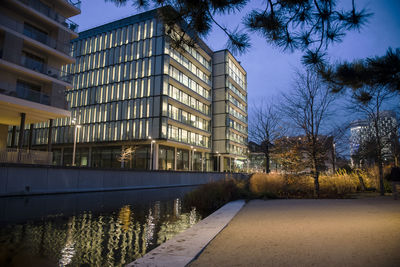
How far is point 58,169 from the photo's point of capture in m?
16.2

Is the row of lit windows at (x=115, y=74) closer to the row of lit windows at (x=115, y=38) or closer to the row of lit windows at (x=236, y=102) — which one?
the row of lit windows at (x=115, y=38)

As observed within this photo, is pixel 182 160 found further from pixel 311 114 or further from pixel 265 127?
pixel 311 114

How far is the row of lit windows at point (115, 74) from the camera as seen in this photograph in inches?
1625

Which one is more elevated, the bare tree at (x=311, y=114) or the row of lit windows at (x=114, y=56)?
the row of lit windows at (x=114, y=56)

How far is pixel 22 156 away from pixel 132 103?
2431 cm

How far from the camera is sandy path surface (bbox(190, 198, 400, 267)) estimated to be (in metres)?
3.26

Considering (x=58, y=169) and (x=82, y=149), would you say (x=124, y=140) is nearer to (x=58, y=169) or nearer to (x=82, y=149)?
(x=82, y=149)

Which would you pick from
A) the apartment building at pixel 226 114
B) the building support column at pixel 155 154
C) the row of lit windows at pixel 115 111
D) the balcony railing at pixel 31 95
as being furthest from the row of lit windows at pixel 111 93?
the apartment building at pixel 226 114

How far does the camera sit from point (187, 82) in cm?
4681

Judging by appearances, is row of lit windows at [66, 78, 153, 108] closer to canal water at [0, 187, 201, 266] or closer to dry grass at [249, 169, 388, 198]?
dry grass at [249, 169, 388, 198]

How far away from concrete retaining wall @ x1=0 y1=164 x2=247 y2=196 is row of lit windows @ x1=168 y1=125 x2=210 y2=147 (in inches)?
628

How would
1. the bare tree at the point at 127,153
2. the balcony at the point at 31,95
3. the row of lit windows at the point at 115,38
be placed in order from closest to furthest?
the balcony at the point at 31,95, the bare tree at the point at 127,153, the row of lit windows at the point at 115,38

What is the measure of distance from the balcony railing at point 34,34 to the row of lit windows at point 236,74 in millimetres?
38367

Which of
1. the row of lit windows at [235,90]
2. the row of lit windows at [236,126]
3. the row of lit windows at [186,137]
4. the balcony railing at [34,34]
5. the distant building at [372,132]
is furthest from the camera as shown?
the row of lit windows at [235,90]
